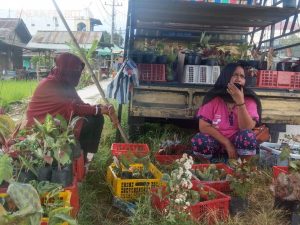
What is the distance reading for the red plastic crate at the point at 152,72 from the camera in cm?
409

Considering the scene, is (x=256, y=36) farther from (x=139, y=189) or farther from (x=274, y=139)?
(x=139, y=189)

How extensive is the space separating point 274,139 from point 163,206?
9.48ft

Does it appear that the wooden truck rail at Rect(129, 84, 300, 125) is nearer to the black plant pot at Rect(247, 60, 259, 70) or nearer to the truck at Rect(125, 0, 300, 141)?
the truck at Rect(125, 0, 300, 141)

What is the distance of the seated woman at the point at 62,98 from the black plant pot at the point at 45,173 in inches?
31.7

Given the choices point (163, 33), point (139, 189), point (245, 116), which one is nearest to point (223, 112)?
point (245, 116)

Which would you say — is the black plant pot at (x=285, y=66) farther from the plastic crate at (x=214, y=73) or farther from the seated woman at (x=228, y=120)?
the seated woman at (x=228, y=120)

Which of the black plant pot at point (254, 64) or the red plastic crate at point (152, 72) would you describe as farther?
the black plant pot at point (254, 64)

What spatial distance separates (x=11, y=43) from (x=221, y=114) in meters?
23.8

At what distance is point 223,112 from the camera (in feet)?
11.6

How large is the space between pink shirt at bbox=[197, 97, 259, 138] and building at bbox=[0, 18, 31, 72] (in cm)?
2371

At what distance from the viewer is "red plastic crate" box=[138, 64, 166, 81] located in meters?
4.09

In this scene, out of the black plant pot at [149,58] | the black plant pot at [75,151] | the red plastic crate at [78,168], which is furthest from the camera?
the black plant pot at [149,58]

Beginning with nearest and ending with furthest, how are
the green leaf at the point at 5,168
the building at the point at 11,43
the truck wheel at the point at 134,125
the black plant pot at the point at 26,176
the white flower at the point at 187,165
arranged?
the green leaf at the point at 5,168 → the black plant pot at the point at 26,176 → the white flower at the point at 187,165 → the truck wheel at the point at 134,125 → the building at the point at 11,43

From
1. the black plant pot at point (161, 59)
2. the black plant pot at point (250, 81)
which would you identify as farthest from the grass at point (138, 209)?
the black plant pot at point (161, 59)
